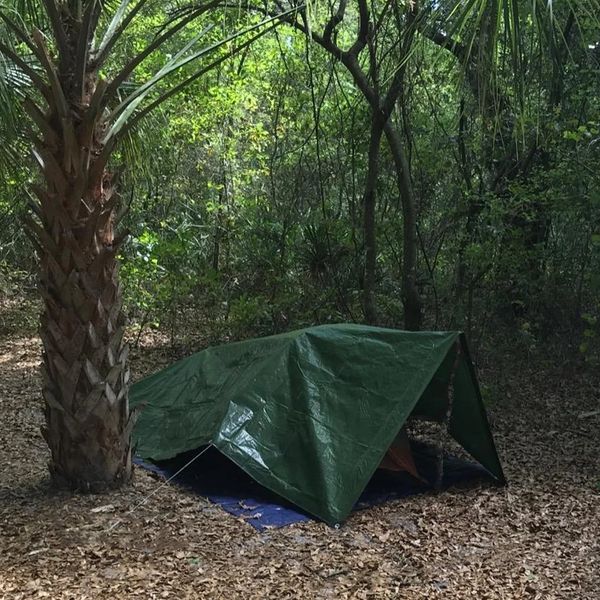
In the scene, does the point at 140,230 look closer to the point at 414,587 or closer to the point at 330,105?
the point at 330,105

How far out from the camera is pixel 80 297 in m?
4.54

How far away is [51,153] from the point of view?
449 cm

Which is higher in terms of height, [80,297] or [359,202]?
[359,202]

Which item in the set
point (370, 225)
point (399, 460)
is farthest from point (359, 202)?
point (399, 460)

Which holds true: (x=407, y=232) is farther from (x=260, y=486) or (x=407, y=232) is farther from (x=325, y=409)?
(x=260, y=486)

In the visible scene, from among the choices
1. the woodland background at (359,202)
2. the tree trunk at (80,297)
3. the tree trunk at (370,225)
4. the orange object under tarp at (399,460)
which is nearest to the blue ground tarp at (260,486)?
the orange object under tarp at (399,460)

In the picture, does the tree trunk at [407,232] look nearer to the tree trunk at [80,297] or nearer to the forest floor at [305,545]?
the forest floor at [305,545]

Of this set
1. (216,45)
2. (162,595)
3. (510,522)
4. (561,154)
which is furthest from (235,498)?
(561,154)

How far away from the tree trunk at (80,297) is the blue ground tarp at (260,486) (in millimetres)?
825

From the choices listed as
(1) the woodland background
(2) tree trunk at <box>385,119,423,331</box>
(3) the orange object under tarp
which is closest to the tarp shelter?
(3) the orange object under tarp

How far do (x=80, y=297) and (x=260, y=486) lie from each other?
1.88 m

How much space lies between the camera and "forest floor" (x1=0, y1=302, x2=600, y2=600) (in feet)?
12.2

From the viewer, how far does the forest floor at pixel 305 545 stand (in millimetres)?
3730

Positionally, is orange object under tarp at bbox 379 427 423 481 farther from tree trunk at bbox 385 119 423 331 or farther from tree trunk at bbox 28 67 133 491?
tree trunk at bbox 385 119 423 331
